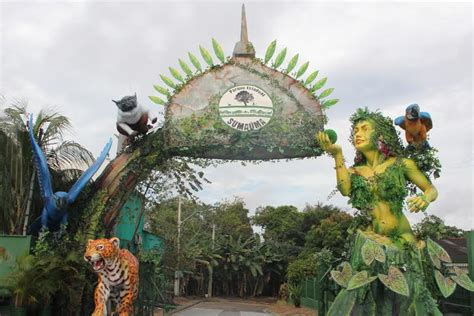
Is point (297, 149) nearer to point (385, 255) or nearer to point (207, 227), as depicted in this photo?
point (385, 255)

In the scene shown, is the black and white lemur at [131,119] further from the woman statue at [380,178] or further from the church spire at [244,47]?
the woman statue at [380,178]

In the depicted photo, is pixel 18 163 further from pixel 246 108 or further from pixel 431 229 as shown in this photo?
pixel 431 229

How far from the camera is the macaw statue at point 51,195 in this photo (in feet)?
30.5

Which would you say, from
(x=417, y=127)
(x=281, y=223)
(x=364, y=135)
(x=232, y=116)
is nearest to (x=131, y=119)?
(x=232, y=116)

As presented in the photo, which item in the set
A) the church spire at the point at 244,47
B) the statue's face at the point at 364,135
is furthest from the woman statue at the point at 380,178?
the church spire at the point at 244,47

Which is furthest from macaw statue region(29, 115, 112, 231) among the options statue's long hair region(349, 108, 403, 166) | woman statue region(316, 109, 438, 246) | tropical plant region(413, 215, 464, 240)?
tropical plant region(413, 215, 464, 240)

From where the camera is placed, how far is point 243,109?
9.63 metres

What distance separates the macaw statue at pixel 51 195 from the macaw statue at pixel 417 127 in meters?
5.68

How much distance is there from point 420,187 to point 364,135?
39.5 inches

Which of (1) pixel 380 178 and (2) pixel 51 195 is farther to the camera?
(2) pixel 51 195

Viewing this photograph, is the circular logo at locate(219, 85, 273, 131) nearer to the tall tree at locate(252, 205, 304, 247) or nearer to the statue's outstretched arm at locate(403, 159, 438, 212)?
the statue's outstretched arm at locate(403, 159, 438, 212)

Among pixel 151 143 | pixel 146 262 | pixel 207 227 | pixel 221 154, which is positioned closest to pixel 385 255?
pixel 221 154

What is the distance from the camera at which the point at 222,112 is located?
9.64m

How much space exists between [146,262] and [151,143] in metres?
2.73
